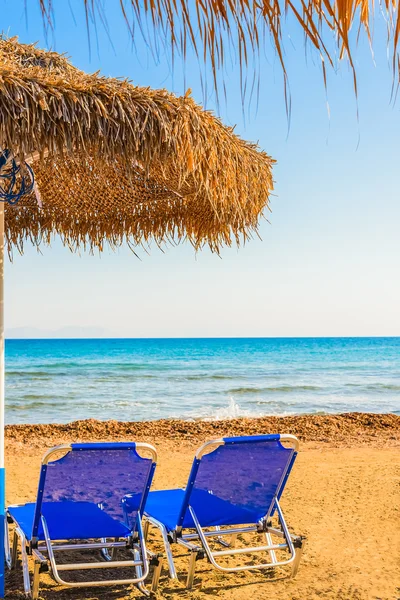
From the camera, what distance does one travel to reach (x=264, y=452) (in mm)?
3229

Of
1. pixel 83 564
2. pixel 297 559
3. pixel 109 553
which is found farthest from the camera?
pixel 109 553

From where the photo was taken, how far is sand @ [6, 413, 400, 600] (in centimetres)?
327

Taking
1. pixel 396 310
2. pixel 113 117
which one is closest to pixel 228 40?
pixel 113 117

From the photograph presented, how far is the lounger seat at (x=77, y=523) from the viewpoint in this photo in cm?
306

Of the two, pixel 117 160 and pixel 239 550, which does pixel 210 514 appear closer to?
pixel 239 550

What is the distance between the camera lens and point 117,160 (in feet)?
11.2

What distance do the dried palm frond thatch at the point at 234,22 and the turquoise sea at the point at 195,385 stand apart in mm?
12940

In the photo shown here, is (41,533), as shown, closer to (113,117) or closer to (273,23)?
(113,117)

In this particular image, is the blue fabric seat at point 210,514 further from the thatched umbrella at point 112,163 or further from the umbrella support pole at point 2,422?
the thatched umbrella at point 112,163

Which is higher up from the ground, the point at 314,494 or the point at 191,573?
the point at 191,573

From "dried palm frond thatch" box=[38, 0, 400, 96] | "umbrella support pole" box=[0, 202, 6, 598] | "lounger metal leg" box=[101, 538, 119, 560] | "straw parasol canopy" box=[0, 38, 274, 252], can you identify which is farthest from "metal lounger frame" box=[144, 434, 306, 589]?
"dried palm frond thatch" box=[38, 0, 400, 96]

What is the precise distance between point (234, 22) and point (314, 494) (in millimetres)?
4701

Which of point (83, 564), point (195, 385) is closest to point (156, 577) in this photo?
point (83, 564)

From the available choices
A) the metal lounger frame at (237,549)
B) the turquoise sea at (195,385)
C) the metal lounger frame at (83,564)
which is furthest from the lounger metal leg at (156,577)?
the turquoise sea at (195,385)
